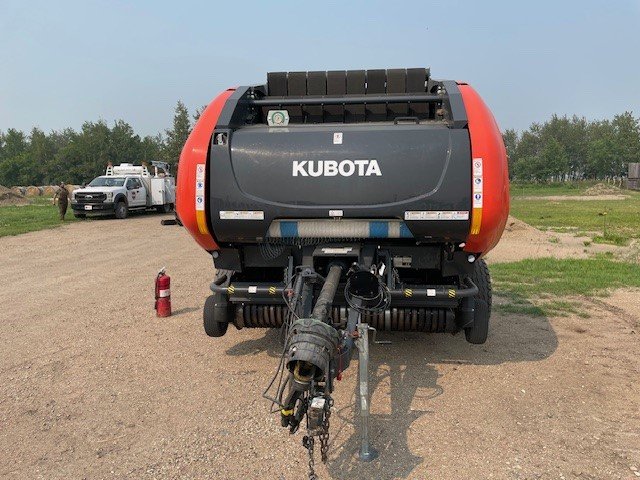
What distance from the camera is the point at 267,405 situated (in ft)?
13.5

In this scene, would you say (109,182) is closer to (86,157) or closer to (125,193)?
(125,193)

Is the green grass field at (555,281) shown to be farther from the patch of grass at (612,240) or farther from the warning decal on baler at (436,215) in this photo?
the warning decal on baler at (436,215)

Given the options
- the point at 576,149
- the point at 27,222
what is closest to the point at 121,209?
the point at 27,222

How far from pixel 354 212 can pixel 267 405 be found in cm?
161

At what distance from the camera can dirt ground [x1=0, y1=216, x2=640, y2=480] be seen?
3.33 metres

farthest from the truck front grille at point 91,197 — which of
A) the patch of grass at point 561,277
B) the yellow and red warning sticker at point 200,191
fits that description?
the yellow and red warning sticker at point 200,191

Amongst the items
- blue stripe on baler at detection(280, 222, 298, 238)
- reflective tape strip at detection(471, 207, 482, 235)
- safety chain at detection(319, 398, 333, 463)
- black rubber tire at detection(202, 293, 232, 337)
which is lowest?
safety chain at detection(319, 398, 333, 463)

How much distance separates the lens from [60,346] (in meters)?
5.59

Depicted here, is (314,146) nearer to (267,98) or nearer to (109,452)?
(267,98)

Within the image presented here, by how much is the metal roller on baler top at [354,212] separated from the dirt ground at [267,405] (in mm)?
493

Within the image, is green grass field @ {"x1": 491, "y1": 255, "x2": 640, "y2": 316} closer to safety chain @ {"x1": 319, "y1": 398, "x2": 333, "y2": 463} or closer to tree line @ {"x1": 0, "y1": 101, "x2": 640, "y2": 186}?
safety chain @ {"x1": 319, "y1": 398, "x2": 333, "y2": 463}

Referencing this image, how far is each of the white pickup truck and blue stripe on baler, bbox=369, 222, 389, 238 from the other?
16.0 m

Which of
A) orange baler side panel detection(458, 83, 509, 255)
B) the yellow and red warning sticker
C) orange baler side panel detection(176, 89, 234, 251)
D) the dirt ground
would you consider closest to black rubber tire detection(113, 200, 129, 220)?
the dirt ground

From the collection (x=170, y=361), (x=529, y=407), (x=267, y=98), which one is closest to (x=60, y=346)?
(x=170, y=361)
